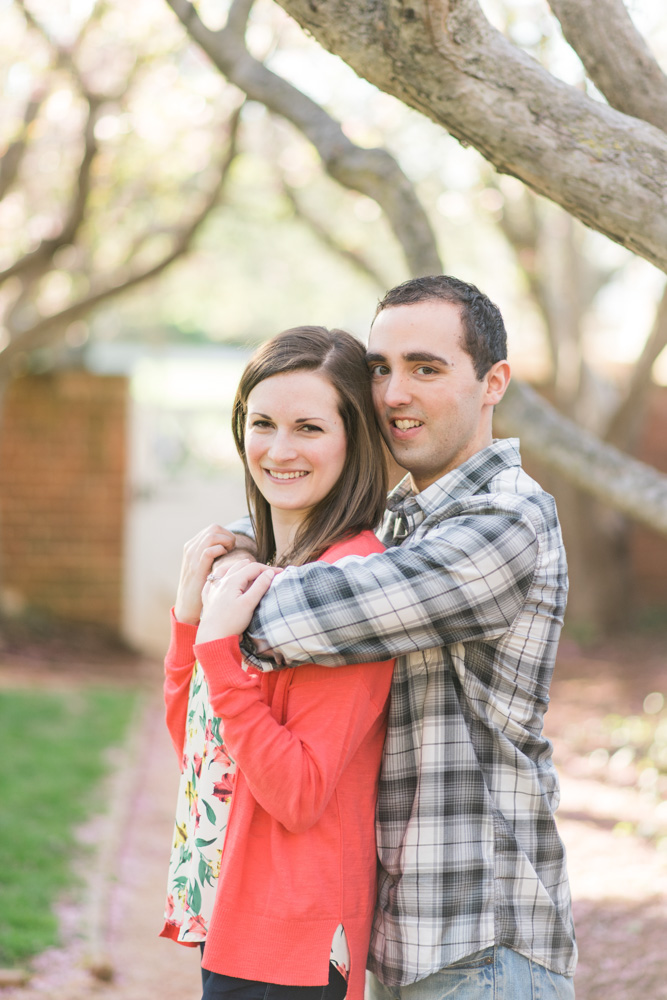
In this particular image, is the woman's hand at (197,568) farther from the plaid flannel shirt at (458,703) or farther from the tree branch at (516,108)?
the tree branch at (516,108)

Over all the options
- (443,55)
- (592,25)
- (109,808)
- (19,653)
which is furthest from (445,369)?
(19,653)

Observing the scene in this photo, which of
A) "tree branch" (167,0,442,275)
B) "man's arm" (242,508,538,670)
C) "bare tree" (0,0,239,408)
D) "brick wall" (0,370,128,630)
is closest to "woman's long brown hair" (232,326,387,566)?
"man's arm" (242,508,538,670)

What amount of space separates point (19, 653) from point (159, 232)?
4.18m

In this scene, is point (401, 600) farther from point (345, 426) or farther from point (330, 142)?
point (330, 142)

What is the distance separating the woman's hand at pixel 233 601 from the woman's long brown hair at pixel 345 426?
5.0 inches

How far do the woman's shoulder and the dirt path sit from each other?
96.4 inches

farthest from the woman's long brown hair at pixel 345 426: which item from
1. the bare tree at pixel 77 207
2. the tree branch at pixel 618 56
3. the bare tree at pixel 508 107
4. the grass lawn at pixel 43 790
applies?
the bare tree at pixel 77 207

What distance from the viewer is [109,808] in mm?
5531

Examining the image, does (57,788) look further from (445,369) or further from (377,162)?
(445,369)

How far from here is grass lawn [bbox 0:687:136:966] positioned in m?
4.05

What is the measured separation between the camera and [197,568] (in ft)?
6.86

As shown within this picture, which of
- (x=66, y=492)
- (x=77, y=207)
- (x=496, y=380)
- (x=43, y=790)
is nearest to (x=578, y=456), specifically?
(x=496, y=380)

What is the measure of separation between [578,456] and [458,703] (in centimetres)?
272

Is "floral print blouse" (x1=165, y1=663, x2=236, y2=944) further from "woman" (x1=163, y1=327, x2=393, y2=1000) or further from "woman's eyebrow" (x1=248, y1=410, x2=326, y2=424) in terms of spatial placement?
"woman's eyebrow" (x1=248, y1=410, x2=326, y2=424)
